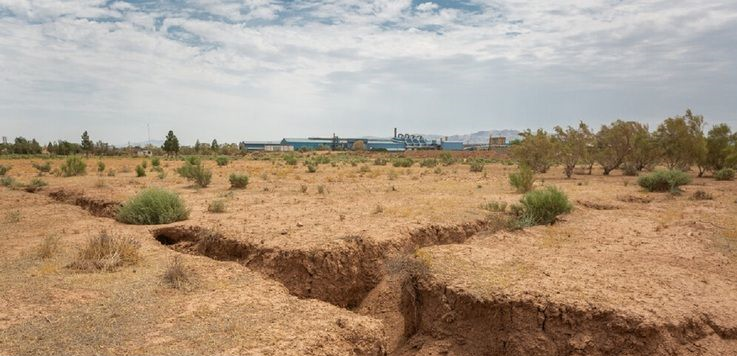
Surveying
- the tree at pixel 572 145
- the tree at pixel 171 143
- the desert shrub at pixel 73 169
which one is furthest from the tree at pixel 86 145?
the tree at pixel 572 145

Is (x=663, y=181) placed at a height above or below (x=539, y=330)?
above

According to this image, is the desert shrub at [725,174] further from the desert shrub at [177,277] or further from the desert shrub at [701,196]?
the desert shrub at [177,277]

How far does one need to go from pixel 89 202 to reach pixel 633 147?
29.4 metres

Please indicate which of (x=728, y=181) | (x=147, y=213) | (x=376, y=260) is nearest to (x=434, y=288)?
(x=376, y=260)

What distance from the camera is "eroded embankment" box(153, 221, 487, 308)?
8875mm

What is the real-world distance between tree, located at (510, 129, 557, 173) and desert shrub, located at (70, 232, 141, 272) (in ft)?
85.0

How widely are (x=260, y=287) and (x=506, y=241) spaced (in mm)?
5339

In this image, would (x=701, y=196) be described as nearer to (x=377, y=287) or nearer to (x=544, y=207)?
(x=544, y=207)

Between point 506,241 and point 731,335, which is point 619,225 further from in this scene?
point 731,335

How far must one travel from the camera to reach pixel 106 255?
8.71m

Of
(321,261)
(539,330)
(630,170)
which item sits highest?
(630,170)

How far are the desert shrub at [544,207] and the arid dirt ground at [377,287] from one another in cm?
38

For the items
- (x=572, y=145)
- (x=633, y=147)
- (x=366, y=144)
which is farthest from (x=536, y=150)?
(x=366, y=144)

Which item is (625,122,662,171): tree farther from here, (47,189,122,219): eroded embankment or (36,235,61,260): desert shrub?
(36,235,61,260): desert shrub
